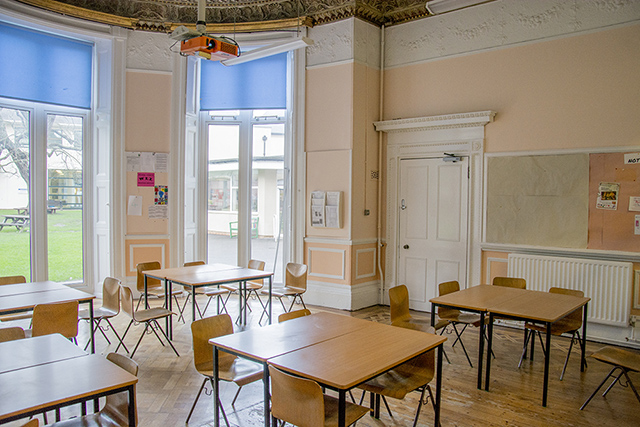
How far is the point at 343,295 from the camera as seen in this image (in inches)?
275

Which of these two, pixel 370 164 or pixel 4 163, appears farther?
pixel 370 164

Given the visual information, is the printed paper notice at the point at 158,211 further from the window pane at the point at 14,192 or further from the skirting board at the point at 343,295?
the skirting board at the point at 343,295

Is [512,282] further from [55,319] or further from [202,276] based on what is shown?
[55,319]

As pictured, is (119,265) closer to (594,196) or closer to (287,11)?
(287,11)

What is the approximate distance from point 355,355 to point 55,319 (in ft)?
8.40

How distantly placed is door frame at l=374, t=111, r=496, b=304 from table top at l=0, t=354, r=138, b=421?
16.7 feet

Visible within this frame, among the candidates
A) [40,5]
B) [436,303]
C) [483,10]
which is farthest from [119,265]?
[483,10]

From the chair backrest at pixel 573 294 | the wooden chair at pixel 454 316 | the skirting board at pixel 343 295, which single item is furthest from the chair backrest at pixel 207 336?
the skirting board at pixel 343 295

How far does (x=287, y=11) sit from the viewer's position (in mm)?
7395

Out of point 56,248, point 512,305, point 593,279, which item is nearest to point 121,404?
point 512,305

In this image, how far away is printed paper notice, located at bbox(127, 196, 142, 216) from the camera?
7.34m

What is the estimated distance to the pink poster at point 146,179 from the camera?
7367 millimetres

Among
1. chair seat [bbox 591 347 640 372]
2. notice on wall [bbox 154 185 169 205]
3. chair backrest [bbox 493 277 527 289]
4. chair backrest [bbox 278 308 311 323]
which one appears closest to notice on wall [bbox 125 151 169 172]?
notice on wall [bbox 154 185 169 205]

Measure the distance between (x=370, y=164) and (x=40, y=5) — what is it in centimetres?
511
